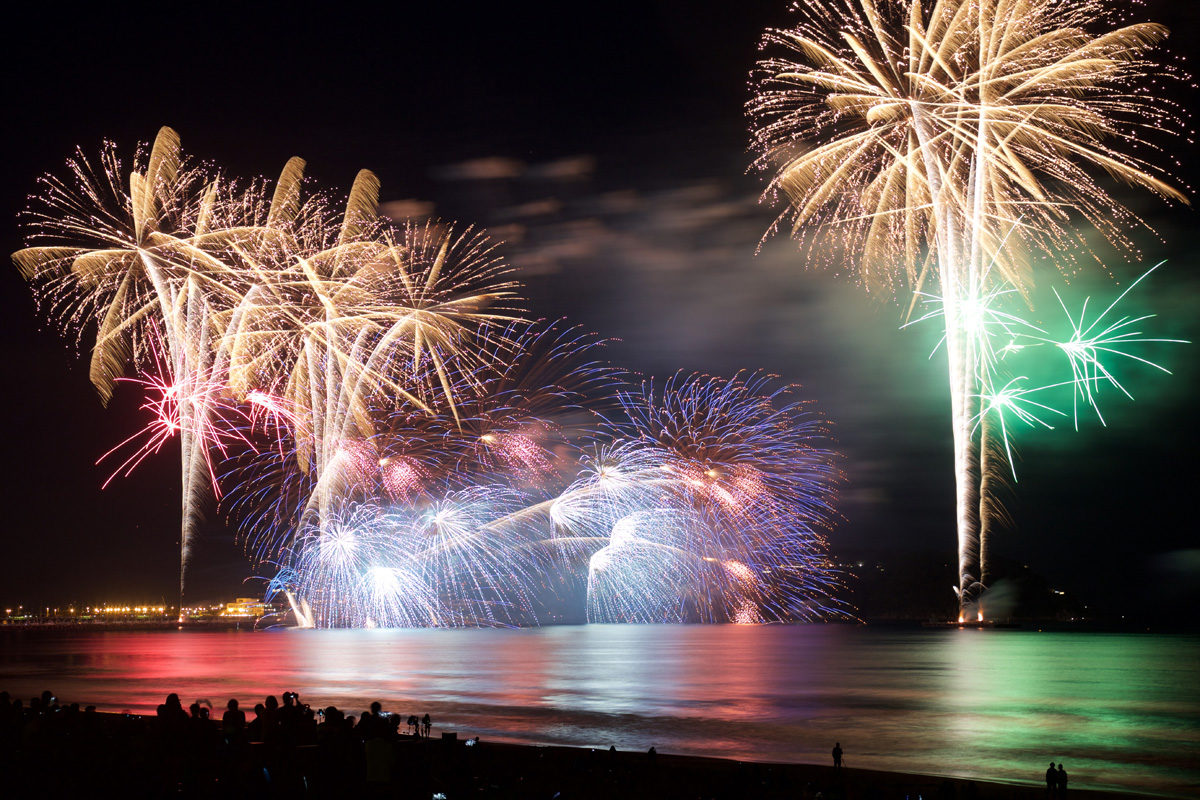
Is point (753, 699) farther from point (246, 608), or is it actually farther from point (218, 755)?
point (246, 608)

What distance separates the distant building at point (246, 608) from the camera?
171 m

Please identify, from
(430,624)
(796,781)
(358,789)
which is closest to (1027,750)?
(796,781)

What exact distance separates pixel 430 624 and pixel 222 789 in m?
126

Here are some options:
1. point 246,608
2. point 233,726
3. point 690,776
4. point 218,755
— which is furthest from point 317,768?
point 246,608

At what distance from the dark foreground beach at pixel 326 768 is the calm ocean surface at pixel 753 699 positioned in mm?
5715

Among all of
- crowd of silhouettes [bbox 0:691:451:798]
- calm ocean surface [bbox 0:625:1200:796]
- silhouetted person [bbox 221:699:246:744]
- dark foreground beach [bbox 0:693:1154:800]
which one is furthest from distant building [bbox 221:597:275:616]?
dark foreground beach [bbox 0:693:1154:800]

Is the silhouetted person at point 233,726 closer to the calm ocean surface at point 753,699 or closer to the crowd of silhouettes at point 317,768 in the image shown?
the crowd of silhouettes at point 317,768

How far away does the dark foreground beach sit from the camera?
1087 centimetres

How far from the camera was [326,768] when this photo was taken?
1177cm

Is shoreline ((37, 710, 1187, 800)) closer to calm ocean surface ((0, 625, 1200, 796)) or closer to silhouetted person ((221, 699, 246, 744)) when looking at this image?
silhouetted person ((221, 699, 246, 744))

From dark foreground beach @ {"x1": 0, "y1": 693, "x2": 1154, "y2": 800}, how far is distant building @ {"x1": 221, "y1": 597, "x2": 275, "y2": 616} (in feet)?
536

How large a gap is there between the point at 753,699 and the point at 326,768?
867 inches

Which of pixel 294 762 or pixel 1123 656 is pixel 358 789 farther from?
pixel 1123 656

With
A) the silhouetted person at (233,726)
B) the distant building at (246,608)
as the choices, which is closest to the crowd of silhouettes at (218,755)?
the silhouetted person at (233,726)
